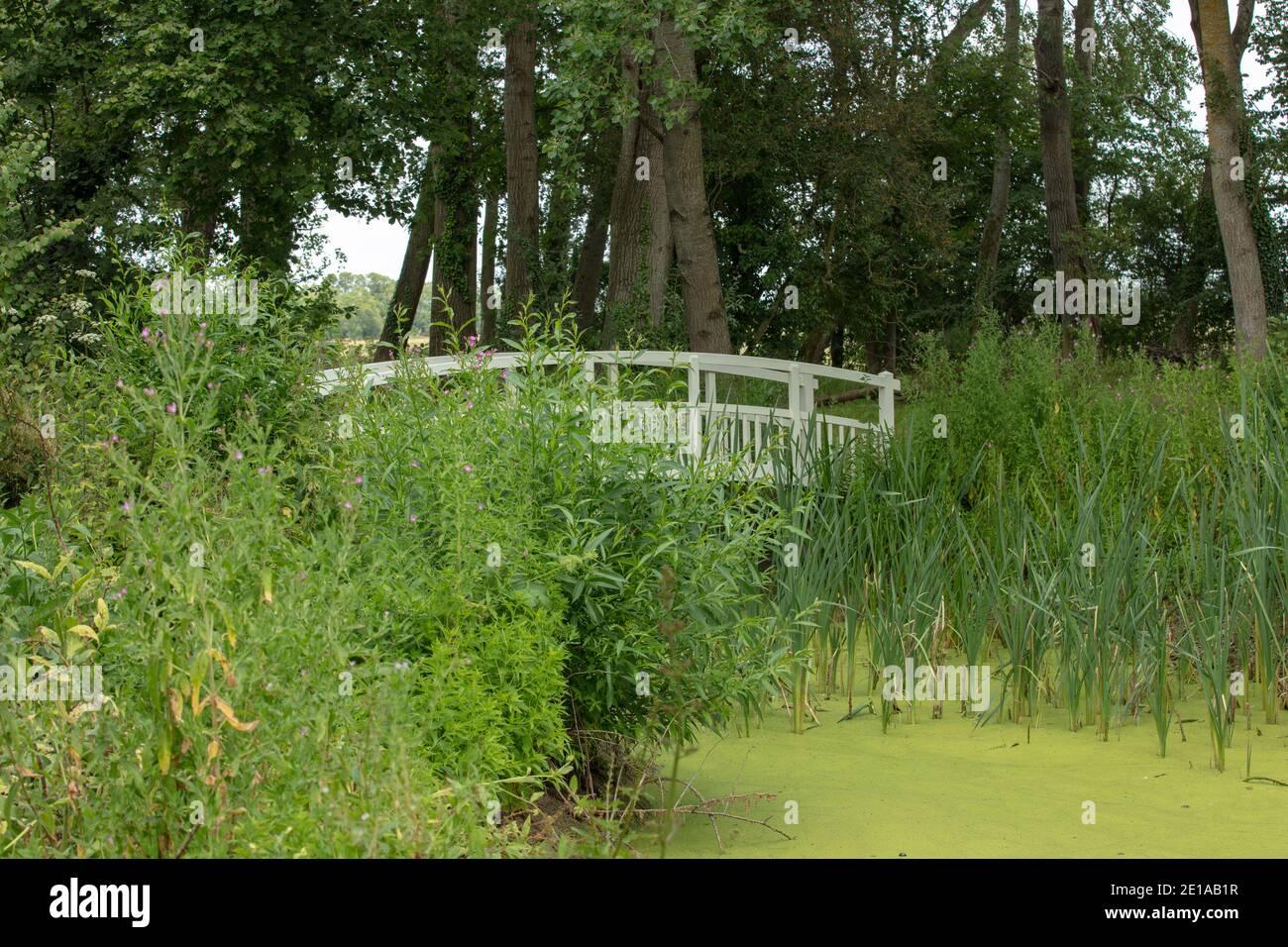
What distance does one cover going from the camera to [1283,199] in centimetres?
2181

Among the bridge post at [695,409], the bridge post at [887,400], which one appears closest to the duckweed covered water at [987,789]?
the bridge post at [695,409]

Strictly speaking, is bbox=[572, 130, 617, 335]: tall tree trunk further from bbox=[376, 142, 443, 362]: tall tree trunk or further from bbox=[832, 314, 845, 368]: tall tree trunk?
bbox=[832, 314, 845, 368]: tall tree trunk

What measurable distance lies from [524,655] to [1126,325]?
80.2ft

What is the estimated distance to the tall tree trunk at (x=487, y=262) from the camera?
21.1 meters

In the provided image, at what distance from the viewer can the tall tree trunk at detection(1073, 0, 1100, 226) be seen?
20.7 m

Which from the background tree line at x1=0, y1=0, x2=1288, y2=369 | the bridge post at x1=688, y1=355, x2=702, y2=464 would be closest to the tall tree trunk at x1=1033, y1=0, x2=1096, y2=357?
the background tree line at x1=0, y1=0, x2=1288, y2=369

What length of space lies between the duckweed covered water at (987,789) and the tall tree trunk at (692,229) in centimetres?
710

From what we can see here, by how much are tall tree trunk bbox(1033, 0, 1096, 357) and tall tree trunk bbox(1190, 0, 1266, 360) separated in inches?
184

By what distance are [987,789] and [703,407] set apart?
5.50 metres

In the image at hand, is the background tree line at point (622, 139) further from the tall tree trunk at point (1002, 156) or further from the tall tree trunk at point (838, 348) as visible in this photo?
the tall tree trunk at point (838, 348)

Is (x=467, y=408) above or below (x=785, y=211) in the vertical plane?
below

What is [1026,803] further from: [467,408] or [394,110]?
[394,110]
